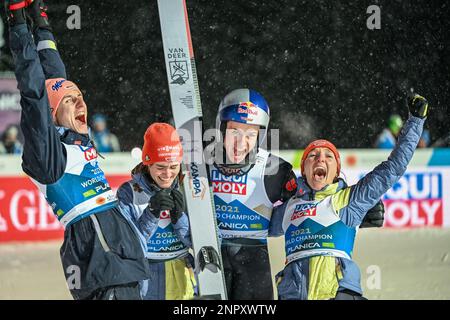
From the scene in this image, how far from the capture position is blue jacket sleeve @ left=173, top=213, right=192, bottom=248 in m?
3.55

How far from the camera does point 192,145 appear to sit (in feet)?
11.9

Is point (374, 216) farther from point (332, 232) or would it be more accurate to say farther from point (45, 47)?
point (45, 47)

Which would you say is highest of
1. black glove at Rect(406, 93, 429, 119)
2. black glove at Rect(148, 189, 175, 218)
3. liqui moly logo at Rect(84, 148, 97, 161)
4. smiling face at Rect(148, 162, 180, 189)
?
black glove at Rect(406, 93, 429, 119)

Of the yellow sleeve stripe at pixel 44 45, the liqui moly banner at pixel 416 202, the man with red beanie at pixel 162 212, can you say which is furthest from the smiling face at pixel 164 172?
the liqui moly banner at pixel 416 202

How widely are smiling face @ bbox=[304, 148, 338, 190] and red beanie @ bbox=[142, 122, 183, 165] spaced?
0.57 m

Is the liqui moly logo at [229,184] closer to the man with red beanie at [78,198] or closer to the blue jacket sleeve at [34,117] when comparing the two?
the man with red beanie at [78,198]

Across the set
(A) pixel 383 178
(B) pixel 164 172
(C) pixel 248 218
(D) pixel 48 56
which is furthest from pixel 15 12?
(A) pixel 383 178

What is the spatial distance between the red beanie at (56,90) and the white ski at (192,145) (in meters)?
0.50

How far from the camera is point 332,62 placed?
32.8 feet

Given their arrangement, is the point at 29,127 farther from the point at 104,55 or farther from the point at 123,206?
the point at 104,55

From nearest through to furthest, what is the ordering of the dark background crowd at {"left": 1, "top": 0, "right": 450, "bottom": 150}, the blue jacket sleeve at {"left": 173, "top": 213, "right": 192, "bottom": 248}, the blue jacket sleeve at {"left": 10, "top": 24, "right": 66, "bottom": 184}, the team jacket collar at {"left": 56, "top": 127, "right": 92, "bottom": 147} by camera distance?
the blue jacket sleeve at {"left": 10, "top": 24, "right": 66, "bottom": 184} → the team jacket collar at {"left": 56, "top": 127, "right": 92, "bottom": 147} → the blue jacket sleeve at {"left": 173, "top": 213, "right": 192, "bottom": 248} → the dark background crowd at {"left": 1, "top": 0, "right": 450, "bottom": 150}

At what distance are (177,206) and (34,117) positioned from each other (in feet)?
2.70

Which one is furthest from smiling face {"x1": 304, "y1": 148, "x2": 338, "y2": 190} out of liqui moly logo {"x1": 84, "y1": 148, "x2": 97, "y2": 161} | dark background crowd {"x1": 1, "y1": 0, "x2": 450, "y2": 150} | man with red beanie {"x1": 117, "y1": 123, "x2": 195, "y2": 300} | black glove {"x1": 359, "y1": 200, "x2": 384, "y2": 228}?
dark background crowd {"x1": 1, "y1": 0, "x2": 450, "y2": 150}

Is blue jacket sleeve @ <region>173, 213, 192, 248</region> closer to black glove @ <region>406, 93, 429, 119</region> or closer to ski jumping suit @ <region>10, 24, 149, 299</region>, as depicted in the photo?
ski jumping suit @ <region>10, 24, 149, 299</region>
